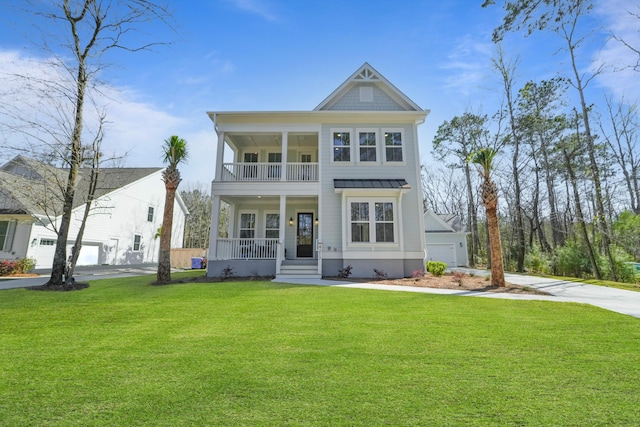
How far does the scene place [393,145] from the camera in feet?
43.6

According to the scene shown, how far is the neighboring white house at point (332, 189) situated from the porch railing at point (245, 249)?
42 mm

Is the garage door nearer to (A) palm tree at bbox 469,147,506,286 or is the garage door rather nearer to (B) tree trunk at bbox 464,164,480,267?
(B) tree trunk at bbox 464,164,480,267

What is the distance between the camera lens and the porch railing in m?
12.3

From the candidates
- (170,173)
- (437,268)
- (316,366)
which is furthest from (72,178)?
(437,268)

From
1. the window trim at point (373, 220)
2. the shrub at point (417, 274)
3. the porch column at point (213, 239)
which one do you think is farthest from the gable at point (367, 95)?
the shrub at point (417, 274)

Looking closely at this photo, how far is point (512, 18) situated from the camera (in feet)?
20.4

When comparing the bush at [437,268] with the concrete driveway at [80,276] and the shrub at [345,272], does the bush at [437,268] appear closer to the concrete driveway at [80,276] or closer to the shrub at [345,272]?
the shrub at [345,272]

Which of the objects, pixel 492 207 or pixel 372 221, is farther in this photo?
pixel 372 221

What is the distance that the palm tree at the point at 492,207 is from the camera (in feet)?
32.0

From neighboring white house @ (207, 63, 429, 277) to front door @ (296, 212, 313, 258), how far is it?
51 mm

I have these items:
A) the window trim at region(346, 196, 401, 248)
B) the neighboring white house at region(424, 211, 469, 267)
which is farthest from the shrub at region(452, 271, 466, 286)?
the neighboring white house at region(424, 211, 469, 267)

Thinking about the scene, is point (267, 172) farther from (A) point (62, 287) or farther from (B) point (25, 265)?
(B) point (25, 265)

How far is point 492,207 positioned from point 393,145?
517 cm

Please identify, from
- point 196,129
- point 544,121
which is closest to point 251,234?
point 196,129
